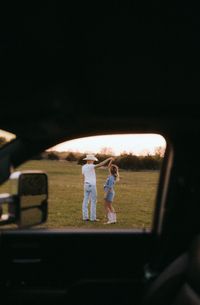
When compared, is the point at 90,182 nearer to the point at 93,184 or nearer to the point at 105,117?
the point at 93,184

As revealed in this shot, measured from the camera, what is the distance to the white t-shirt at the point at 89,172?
46.0ft


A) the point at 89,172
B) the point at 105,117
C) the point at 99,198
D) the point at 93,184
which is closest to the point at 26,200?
the point at 105,117

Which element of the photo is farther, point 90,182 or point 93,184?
point 93,184

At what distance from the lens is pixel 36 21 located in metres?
3.57

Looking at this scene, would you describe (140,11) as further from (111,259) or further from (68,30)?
(111,259)

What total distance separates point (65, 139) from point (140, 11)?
1.54 meters

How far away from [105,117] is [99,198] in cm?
2551

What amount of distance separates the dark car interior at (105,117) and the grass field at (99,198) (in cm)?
24

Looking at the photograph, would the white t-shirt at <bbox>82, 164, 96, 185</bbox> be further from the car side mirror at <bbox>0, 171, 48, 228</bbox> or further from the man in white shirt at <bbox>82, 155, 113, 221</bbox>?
the car side mirror at <bbox>0, 171, 48, 228</bbox>

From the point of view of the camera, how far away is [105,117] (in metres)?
2.45

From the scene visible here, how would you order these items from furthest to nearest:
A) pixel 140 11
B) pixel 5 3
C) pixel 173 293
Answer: pixel 140 11
pixel 5 3
pixel 173 293

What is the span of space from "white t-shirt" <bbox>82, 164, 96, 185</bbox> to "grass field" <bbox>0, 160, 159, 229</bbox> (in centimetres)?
95

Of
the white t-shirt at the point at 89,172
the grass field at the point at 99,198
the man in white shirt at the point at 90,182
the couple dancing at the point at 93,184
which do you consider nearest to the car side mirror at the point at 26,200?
the grass field at the point at 99,198

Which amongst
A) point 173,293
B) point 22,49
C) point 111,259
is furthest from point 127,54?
point 173,293
